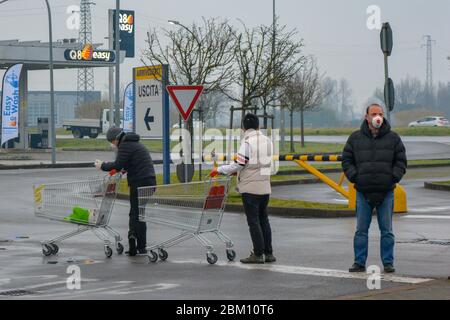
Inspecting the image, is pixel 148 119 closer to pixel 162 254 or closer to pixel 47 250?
pixel 47 250

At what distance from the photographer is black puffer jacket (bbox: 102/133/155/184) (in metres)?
14.9

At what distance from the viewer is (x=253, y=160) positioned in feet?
45.5

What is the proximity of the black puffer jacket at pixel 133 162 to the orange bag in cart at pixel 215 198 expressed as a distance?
1.34 meters

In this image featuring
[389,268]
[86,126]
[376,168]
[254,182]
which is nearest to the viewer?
[376,168]

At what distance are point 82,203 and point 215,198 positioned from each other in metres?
2.11

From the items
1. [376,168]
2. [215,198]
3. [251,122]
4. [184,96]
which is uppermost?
[184,96]

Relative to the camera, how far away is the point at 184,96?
23.9m

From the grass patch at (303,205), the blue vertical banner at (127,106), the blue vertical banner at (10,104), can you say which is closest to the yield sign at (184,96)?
the grass patch at (303,205)

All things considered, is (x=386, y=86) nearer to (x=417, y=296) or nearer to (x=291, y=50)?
(x=417, y=296)

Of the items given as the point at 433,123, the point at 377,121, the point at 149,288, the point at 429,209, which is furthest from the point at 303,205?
the point at 433,123

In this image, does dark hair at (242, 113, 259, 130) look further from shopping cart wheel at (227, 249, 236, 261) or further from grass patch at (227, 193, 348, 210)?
grass patch at (227, 193, 348, 210)

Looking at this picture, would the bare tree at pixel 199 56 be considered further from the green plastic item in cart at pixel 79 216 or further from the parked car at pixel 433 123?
the parked car at pixel 433 123

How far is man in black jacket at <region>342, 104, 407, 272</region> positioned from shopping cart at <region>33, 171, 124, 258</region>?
12.3 ft

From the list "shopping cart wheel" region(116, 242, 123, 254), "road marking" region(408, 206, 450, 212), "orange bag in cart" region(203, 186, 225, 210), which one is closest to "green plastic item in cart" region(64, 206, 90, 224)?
"shopping cart wheel" region(116, 242, 123, 254)
